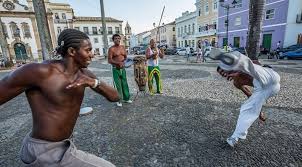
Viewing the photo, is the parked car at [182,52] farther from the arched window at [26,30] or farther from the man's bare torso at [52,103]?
the arched window at [26,30]

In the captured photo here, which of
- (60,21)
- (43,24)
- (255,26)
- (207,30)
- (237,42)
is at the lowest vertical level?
(237,42)

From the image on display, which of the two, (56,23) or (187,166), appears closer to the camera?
(187,166)

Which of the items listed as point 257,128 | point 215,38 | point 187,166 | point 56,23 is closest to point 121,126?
point 187,166

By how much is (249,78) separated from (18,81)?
2.78 metres

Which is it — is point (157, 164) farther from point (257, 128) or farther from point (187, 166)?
point (257, 128)

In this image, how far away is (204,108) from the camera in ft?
14.5

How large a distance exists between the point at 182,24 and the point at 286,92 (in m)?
37.0

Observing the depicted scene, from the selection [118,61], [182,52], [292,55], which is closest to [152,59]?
[118,61]

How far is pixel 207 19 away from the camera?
3112 cm

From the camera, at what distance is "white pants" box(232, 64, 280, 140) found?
2407 mm

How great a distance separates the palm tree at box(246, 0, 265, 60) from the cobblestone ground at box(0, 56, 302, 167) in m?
1.67

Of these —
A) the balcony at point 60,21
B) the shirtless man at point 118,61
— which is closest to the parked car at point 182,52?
the shirtless man at point 118,61

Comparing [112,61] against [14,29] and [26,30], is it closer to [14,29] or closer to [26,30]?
[26,30]

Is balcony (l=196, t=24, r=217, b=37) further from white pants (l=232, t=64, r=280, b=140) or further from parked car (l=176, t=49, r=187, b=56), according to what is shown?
white pants (l=232, t=64, r=280, b=140)
